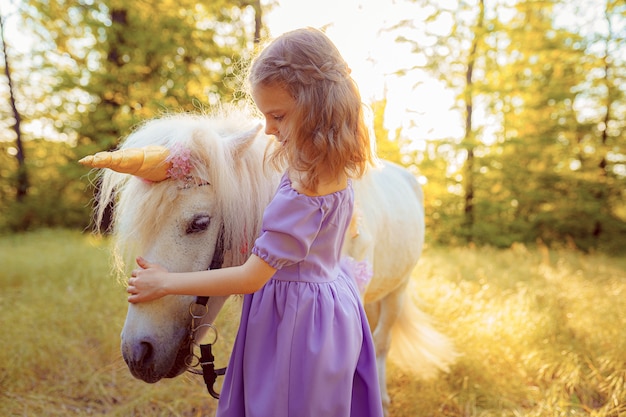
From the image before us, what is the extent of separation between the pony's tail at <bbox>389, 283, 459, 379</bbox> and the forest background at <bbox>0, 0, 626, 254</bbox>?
4117 mm

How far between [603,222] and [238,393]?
38.7 feet

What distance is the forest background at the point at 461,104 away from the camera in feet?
25.7

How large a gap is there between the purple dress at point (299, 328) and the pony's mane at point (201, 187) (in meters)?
0.29

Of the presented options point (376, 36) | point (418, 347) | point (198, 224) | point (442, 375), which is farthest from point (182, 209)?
point (376, 36)

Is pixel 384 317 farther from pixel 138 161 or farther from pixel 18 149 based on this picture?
pixel 18 149

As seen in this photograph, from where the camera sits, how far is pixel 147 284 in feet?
4.05

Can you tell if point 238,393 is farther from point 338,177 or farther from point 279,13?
point 279,13

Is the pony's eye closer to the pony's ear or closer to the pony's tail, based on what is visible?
the pony's ear

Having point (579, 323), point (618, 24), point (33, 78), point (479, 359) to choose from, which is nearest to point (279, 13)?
point (479, 359)

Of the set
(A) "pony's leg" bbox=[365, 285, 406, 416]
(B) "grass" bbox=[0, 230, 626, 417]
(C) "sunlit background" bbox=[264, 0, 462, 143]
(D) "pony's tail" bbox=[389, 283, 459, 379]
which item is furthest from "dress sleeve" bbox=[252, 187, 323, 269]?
(D) "pony's tail" bbox=[389, 283, 459, 379]

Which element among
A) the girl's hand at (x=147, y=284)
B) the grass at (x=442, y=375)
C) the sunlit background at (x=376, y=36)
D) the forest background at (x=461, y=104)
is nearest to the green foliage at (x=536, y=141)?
the forest background at (x=461, y=104)

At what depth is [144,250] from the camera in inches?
56.3

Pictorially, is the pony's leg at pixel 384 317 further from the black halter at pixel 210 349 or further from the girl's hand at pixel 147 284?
the girl's hand at pixel 147 284

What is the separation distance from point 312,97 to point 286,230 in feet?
1.23
